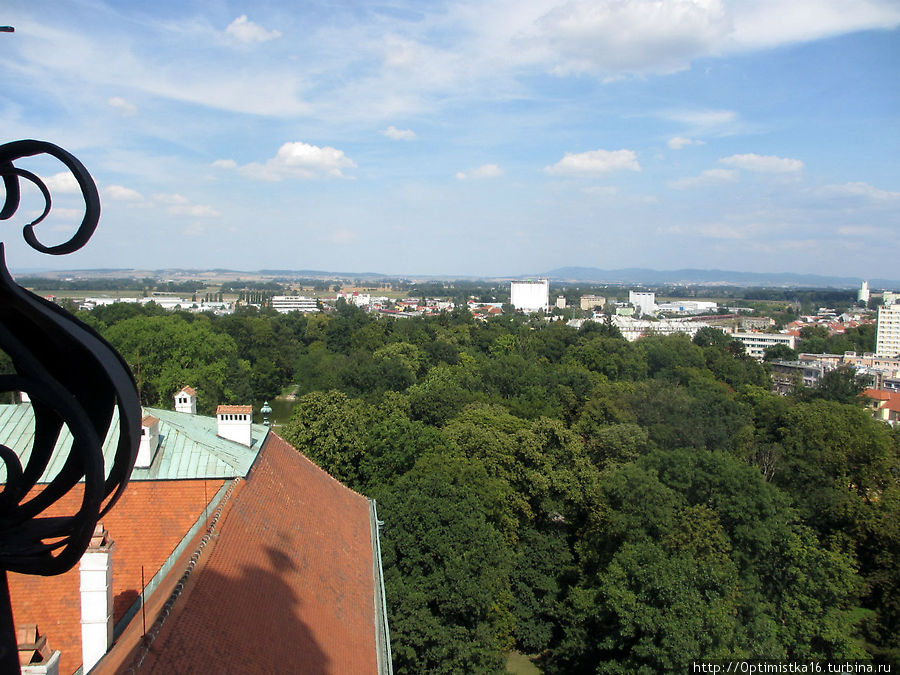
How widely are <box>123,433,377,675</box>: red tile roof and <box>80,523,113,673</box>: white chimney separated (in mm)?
918

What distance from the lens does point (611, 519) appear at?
2173 centimetres

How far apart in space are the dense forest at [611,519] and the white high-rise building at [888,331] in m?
84.2

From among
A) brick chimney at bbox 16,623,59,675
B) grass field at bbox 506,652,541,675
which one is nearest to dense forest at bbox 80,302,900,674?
grass field at bbox 506,652,541,675

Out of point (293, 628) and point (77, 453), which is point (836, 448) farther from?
point (77, 453)

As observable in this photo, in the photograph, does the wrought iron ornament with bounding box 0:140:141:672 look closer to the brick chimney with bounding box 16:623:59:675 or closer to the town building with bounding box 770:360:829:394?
the brick chimney with bounding box 16:623:59:675

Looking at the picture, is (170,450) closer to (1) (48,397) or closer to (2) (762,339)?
(1) (48,397)

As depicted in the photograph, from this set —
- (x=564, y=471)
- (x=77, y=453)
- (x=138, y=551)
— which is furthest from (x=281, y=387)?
(x=77, y=453)

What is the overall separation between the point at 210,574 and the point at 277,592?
138 cm

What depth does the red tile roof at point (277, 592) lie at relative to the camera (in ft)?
28.5

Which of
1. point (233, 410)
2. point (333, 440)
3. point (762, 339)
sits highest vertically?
point (233, 410)

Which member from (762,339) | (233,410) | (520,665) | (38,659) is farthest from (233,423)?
(762,339)

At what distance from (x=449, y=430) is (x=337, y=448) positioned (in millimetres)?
4877

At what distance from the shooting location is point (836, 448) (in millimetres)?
28062

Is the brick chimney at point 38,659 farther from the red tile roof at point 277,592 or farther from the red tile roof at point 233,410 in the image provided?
the red tile roof at point 233,410
